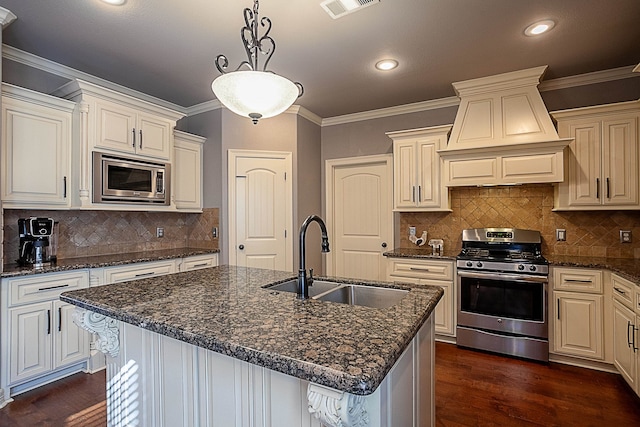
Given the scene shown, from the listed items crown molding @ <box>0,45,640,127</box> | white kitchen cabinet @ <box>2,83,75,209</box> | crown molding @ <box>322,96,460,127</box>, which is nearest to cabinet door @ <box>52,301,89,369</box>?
white kitchen cabinet @ <box>2,83,75,209</box>

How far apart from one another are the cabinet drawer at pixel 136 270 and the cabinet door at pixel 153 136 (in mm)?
1108

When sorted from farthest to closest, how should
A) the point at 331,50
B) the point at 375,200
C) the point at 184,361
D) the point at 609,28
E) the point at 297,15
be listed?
the point at 375,200 < the point at 331,50 < the point at 609,28 < the point at 297,15 < the point at 184,361

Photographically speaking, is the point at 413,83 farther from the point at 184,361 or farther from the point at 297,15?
the point at 184,361

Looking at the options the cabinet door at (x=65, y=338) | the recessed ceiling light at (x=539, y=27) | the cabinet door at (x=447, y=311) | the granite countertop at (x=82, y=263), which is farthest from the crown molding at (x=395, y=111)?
the cabinet door at (x=65, y=338)

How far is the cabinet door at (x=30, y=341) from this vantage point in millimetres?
2281

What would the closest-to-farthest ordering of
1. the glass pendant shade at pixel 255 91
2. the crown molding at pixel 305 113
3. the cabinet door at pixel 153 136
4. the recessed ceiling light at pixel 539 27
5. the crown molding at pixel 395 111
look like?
the glass pendant shade at pixel 255 91, the recessed ceiling light at pixel 539 27, the cabinet door at pixel 153 136, the crown molding at pixel 395 111, the crown molding at pixel 305 113

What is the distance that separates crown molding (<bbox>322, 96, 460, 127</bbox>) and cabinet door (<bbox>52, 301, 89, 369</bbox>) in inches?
141

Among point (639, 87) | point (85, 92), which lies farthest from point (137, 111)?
point (639, 87)

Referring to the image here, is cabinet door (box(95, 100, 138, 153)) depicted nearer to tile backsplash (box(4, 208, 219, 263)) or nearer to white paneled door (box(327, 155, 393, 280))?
tile backsplash (box(4, 208, 219, 263))

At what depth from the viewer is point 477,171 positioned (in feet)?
10.8

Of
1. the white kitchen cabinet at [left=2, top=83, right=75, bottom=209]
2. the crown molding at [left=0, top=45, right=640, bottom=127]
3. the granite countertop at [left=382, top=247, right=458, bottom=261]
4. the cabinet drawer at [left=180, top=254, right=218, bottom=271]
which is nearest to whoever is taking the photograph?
the white kitchen cabinet at [left=2, top=83, right=75, bottom=209]

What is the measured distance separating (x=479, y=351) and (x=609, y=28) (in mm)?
2859

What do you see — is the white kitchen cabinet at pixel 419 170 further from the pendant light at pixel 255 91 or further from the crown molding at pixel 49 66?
the crown molding at pixel 49 66

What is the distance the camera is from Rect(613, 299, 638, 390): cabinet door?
2.25 m
